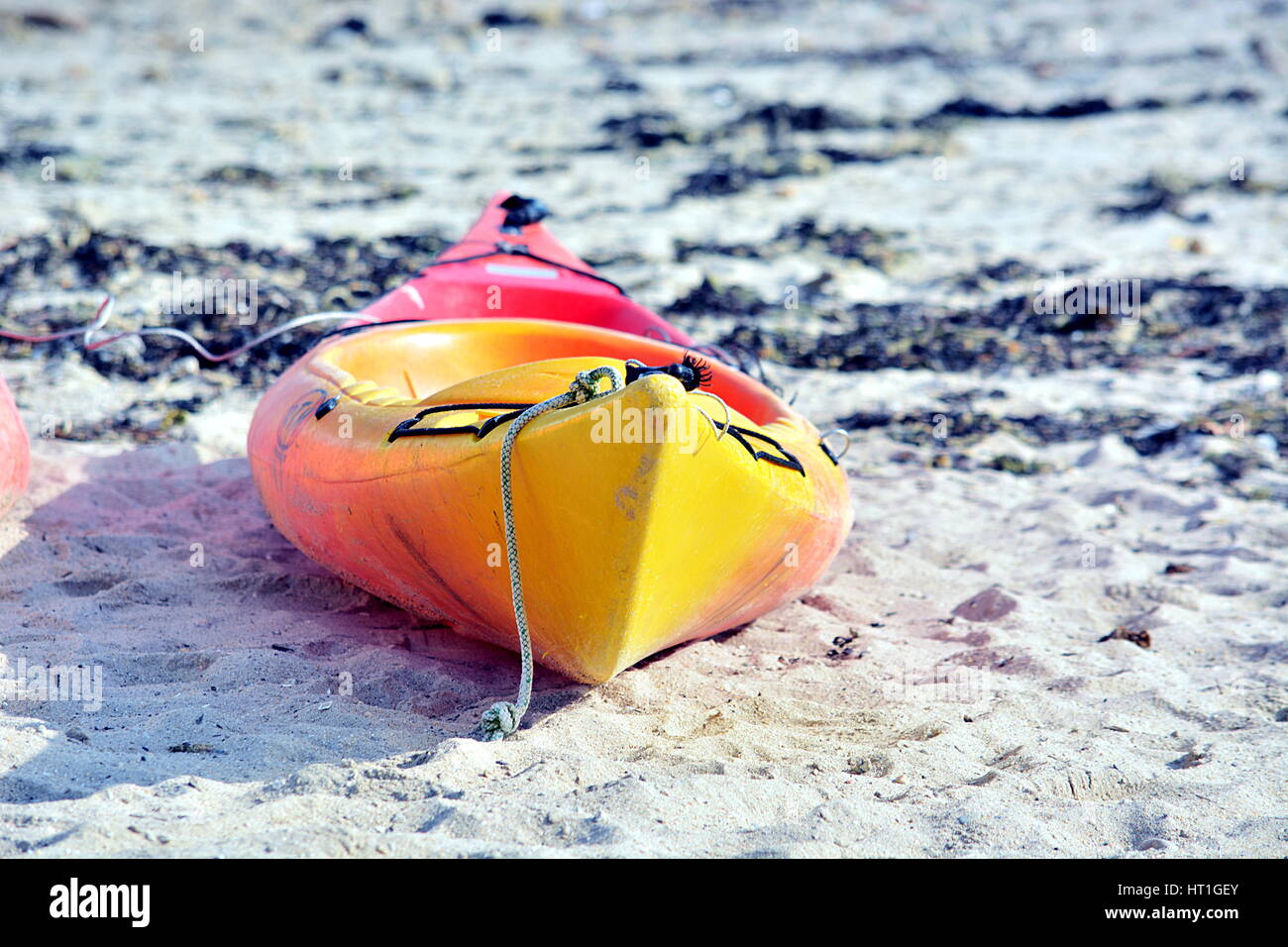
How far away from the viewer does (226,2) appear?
1534 cm

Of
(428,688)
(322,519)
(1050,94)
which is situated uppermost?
(1050,94)

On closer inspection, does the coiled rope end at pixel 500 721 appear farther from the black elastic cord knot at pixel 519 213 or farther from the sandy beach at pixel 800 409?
the black elastic cord knot at pixel 519 213

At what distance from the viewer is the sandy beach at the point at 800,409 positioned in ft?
8.38

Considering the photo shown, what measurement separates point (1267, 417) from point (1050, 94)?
660 cm

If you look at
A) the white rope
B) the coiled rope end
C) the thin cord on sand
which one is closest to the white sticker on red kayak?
the thin cord on sand

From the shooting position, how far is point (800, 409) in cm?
538

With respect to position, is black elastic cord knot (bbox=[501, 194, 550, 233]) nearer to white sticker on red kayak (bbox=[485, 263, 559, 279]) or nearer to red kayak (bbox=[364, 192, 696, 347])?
red kayak (bbox=[364, 192, 696, 347])

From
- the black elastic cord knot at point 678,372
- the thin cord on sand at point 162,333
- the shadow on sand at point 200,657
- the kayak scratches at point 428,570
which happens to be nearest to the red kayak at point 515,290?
the thin cord on sand at point 162,333

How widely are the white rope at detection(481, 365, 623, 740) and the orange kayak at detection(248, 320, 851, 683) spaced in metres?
0.03

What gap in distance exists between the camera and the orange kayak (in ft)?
8.50

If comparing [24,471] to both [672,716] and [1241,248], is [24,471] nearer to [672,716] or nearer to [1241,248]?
[672,716]

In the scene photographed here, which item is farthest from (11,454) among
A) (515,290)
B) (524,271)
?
(524,271)

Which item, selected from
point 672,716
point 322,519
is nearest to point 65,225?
point 322,519

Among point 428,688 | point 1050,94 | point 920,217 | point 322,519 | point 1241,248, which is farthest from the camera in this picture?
point 1050,94
